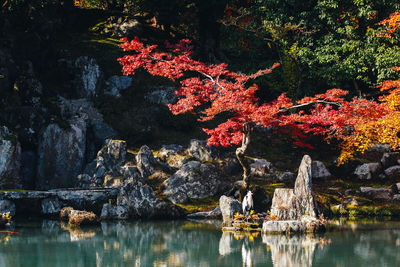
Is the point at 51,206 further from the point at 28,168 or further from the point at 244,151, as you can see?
the point at 244,151

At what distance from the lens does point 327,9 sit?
72.4 ft

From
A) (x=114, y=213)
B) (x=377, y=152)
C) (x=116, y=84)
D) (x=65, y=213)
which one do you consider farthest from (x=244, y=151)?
(x=116, y=84)

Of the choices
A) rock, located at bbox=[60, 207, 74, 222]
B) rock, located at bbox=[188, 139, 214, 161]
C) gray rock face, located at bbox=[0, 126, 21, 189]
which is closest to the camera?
rock, located at bbox=[60, 207, 74, 222]

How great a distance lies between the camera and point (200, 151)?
20.3 m

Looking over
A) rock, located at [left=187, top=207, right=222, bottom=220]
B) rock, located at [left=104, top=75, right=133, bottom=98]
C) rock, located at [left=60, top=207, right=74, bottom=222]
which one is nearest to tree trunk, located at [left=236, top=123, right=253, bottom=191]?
rock, located at [left=187, top=207, right=222, bottom=220]

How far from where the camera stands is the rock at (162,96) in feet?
76.0

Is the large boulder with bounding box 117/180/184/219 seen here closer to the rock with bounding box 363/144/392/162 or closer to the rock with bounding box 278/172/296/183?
the rock with bounding box 278/172/296/183

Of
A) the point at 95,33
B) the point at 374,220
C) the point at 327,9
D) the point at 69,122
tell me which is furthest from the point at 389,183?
the point at 95,33

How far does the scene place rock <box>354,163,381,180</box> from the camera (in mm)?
19328

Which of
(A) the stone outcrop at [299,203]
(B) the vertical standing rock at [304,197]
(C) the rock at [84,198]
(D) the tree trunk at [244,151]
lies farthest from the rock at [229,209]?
(C) the rock at [84,198]

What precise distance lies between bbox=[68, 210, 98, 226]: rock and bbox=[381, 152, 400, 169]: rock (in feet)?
42.5

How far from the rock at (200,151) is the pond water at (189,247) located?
6261 mm

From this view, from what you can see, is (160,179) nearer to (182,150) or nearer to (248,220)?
(182,150)

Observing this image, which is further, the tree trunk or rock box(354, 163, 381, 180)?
rock box(354, 163, 381, 180)
